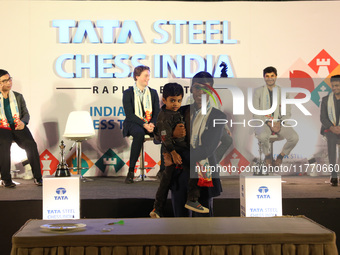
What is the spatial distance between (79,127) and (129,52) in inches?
49.7

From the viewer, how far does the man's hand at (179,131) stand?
3.45 metres

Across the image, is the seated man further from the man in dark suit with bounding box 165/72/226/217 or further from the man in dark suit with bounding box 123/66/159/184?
the man in dark suit with bounding box 165/72/226/217

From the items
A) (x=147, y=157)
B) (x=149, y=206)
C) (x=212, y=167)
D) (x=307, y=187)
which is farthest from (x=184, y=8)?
(x=212, y=167)

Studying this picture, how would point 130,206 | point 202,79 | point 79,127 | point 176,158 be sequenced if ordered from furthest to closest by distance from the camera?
point 79,127 → point 130,206 → point 202,79 → point 176,158

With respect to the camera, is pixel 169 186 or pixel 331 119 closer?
pixel 169 186

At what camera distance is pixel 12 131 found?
19.8 feet

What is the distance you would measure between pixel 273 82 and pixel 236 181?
132 cm

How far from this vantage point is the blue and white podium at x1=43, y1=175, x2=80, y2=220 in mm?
3611

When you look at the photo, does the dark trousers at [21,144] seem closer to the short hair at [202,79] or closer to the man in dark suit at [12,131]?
the man in dark suit at [12,131]

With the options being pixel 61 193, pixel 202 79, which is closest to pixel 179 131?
pixel 202 79

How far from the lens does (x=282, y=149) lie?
680 cm

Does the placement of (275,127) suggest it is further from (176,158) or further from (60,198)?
(60,198)

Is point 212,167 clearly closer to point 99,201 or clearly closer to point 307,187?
point 99,201

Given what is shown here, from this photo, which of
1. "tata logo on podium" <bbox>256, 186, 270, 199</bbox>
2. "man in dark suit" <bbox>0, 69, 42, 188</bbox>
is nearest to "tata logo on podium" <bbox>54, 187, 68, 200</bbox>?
"tata logo on podium" <bbox>256, 186, 270, 199</bbox>
